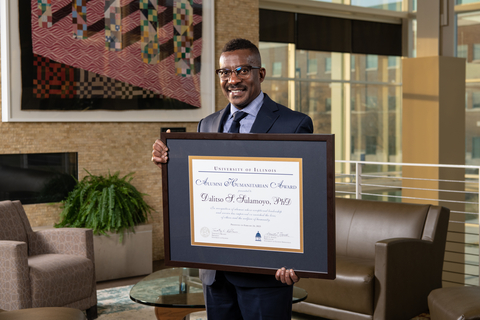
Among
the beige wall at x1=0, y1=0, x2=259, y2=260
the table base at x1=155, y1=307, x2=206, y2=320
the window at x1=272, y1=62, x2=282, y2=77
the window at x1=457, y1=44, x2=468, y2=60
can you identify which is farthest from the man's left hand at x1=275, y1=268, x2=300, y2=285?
the window at x1=457, y1=44, x2=468, y2=60

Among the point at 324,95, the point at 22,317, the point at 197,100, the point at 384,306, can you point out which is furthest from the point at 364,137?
the point at 22,317

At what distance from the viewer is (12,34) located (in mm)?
5516

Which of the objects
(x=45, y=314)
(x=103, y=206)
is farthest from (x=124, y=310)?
(x=45, y=314)

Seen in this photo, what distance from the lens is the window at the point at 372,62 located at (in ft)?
35.2

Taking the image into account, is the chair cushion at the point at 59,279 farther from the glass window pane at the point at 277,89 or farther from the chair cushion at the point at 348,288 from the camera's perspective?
the glass window pane at the point at 277,89

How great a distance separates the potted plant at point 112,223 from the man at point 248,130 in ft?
12.3

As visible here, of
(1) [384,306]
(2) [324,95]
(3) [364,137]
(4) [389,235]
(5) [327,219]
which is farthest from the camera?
(3) [364,137]

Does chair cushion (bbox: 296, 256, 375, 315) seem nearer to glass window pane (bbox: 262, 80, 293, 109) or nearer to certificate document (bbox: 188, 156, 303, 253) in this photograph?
certificate document (bbox: 188, 156, 303, 253)

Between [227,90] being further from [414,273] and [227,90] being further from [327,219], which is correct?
[414,273]

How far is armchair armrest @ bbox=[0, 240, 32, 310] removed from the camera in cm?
371

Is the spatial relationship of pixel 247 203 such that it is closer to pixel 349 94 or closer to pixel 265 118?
pixel 265 118

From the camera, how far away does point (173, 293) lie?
3602mm

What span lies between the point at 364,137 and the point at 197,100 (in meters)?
4.96

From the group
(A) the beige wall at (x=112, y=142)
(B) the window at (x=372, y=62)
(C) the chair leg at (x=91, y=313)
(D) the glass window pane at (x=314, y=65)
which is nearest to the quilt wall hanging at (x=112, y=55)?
(A) the beige wall at (x=112, y=142)
